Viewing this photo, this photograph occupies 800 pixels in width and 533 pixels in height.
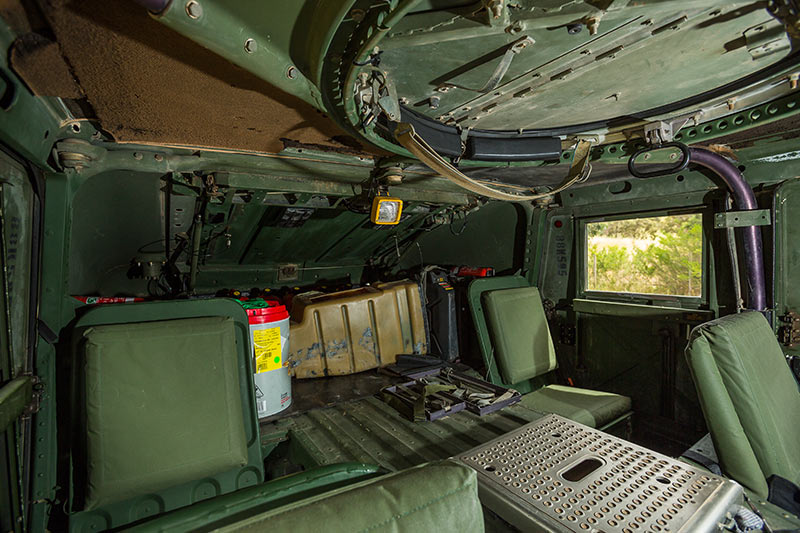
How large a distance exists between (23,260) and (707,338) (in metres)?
3.14

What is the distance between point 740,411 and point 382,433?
1768mm

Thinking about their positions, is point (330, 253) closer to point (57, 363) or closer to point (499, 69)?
point (57, 363)

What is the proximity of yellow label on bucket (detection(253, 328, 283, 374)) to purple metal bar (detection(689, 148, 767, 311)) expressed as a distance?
319 cm

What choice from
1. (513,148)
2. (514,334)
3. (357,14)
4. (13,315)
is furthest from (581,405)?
(13,315)

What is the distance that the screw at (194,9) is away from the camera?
3.07 ft

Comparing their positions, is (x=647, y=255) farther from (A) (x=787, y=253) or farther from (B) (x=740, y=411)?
(B) (x=740, y=411)

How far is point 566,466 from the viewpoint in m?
1.43

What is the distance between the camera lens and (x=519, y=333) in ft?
11.4

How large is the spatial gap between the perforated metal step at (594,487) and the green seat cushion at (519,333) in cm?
168

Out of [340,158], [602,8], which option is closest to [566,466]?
[602,8]

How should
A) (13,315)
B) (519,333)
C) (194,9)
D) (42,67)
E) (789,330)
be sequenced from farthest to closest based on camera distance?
(519,333), (789,330), (13,315), (42,67), (194,9)

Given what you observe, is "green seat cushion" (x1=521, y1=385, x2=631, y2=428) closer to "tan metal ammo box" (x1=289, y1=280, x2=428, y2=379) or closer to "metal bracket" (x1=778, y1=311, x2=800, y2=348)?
"metal bracket" (x1=778, y1=311, x2=800, y2=348)

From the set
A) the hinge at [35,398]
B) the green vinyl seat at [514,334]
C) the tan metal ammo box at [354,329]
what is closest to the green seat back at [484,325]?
the green vinyl seat at [514,334]

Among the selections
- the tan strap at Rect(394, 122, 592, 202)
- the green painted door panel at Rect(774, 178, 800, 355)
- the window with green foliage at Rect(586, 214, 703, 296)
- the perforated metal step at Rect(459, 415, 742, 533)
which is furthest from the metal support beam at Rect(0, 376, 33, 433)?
the green painted door panel at Rect(774, 178, 800, 355)
